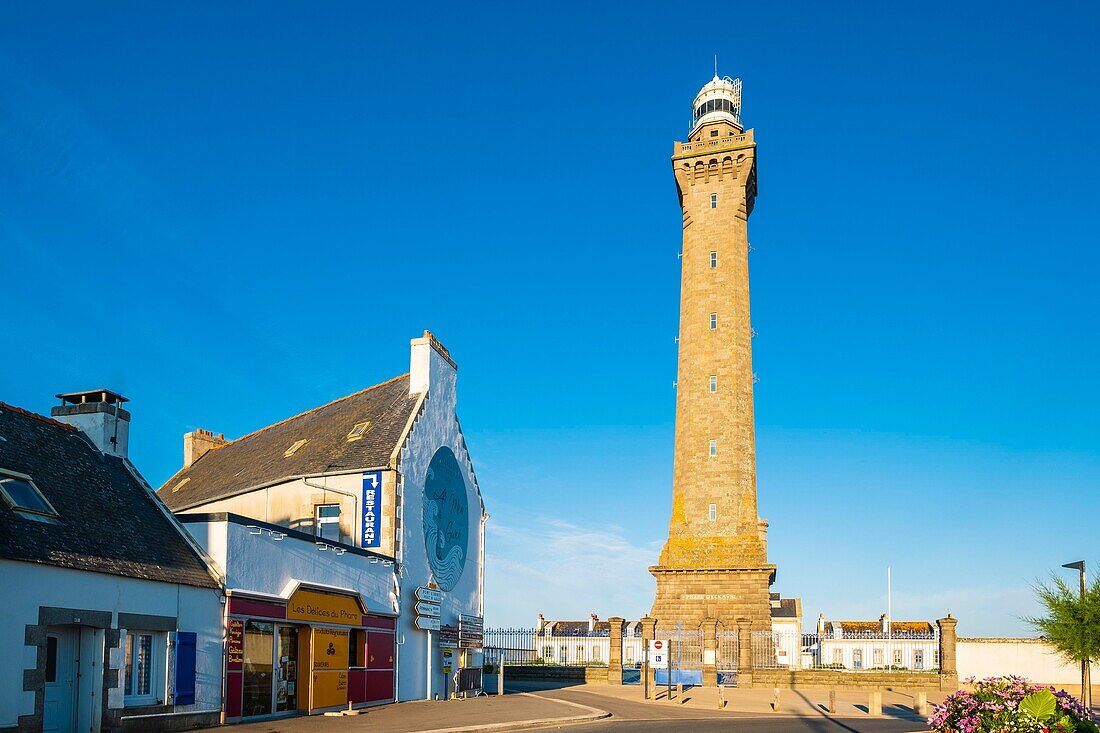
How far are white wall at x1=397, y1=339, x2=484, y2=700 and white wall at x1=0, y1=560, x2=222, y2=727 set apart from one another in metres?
9.78

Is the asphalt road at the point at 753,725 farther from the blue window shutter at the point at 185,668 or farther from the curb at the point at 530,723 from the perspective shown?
the blue window shutter at the point at 185,668

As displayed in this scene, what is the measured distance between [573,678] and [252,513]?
1923cm

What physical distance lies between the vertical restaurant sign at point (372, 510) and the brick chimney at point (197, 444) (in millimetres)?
15143

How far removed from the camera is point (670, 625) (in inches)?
1951

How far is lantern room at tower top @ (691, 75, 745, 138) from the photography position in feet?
196

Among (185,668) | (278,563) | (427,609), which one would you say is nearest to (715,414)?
(427,609)

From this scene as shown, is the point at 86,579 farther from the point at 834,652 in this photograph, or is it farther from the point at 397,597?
the point at 834,652

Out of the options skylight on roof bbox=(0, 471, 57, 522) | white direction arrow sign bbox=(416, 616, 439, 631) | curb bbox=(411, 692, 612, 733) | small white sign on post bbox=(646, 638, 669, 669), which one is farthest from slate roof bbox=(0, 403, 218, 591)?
small white sign on post bbox=(646, 638, 669, 669)

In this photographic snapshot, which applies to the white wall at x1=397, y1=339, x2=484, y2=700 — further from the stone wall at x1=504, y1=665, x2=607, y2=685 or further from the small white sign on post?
the stone wall at x1=504, y1=665, x2=607, y2=685

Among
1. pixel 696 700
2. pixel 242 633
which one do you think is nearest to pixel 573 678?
pixel 696 700

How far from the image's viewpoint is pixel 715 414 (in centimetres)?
5181

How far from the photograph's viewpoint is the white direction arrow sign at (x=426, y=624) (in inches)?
1254

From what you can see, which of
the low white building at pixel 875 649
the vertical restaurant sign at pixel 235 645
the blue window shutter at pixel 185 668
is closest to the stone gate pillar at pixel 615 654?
the vertical restaurant sign at pixel 235 645

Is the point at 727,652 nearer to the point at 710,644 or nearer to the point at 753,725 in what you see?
the point at 710,644
